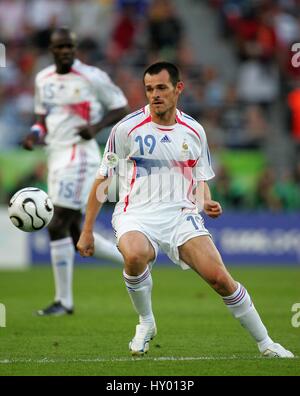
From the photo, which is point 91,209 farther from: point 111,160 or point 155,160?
point 155,160

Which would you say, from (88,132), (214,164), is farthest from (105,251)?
(214,164)

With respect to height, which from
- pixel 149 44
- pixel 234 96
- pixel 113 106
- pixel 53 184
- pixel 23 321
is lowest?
pixel 23 321

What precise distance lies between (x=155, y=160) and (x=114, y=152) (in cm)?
35

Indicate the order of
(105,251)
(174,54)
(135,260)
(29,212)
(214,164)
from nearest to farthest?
(135,260)
(29,212)
(105,251)
(214,164)
(174,54)

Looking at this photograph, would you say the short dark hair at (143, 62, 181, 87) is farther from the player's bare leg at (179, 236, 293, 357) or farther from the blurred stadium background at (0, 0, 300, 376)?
the blurred stadium background at (0, 0, 300, 376)

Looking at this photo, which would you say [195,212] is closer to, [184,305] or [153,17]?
[184,305]

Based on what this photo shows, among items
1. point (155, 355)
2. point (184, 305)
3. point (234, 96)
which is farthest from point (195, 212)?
point (234, 96)

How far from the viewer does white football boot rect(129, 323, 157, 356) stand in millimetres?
8039

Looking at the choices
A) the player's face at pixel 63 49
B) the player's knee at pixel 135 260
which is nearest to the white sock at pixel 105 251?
the player's face at pixel 63 49

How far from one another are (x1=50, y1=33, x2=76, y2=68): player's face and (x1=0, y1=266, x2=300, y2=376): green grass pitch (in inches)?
114

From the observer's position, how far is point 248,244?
1911 centimetres

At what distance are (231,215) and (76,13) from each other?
6.68 m

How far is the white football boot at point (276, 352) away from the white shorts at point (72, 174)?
4212 millimetres

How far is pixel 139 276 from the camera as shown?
788cm
